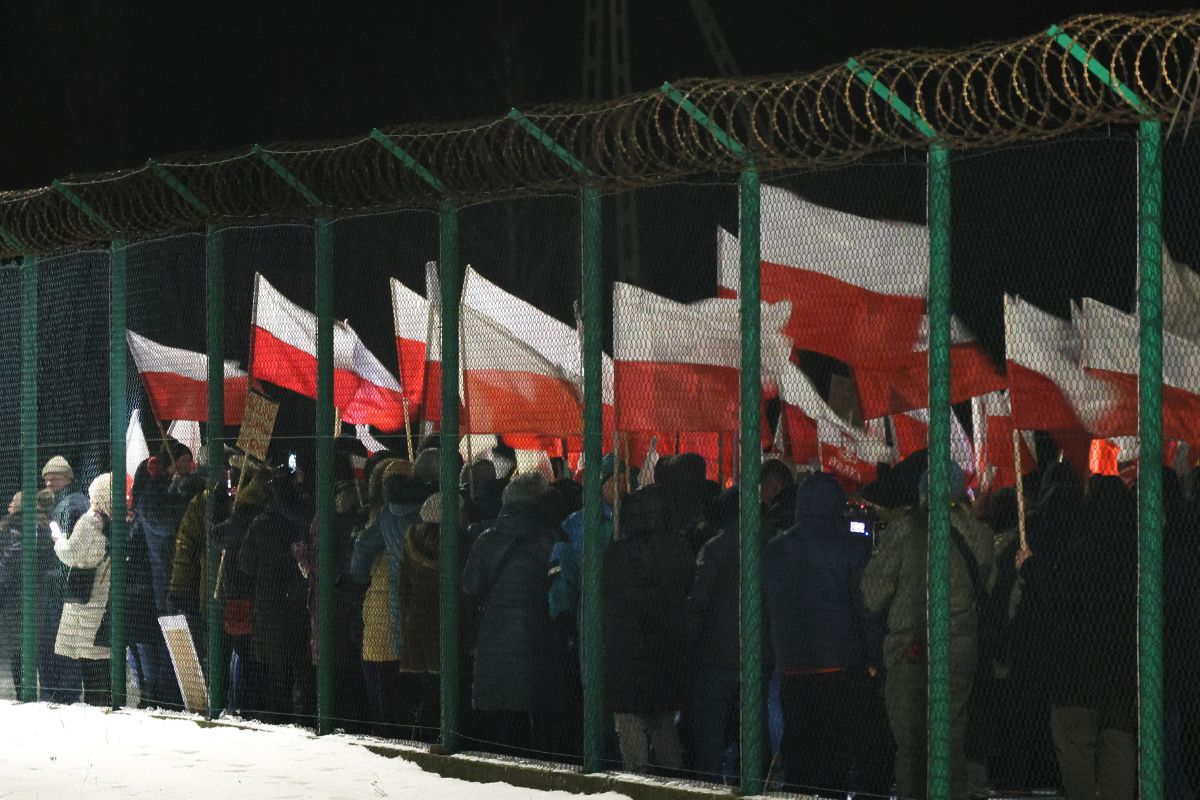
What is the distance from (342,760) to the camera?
10.5m

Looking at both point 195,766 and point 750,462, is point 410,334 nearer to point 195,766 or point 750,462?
point 195,766

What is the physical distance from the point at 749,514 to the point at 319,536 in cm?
307

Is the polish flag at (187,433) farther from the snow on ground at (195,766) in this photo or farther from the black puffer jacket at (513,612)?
the black puffer jacket at (513,612)

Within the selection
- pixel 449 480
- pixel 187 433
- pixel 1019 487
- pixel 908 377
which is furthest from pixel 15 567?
pixel 1019 487

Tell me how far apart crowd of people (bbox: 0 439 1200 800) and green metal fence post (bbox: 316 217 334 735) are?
91mm

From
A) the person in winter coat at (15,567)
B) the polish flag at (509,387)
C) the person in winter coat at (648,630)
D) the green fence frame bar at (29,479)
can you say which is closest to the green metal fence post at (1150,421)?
the person in winter coat at (648,630)

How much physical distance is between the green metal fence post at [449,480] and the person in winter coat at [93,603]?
3153 mm

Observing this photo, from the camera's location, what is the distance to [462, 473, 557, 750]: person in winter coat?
32.7 ft

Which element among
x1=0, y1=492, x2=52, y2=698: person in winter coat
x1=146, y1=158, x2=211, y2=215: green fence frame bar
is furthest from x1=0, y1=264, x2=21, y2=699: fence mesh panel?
x1=146, y1=158, x2=211, y2=215: green fence frame bar

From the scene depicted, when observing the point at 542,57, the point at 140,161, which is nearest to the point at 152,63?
the point at 140,161

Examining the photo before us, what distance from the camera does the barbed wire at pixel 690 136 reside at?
25.9 ft

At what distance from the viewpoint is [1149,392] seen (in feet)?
25.7

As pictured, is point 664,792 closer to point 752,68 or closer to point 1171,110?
point 1171,110

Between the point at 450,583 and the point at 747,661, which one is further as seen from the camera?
the point at 450,583
